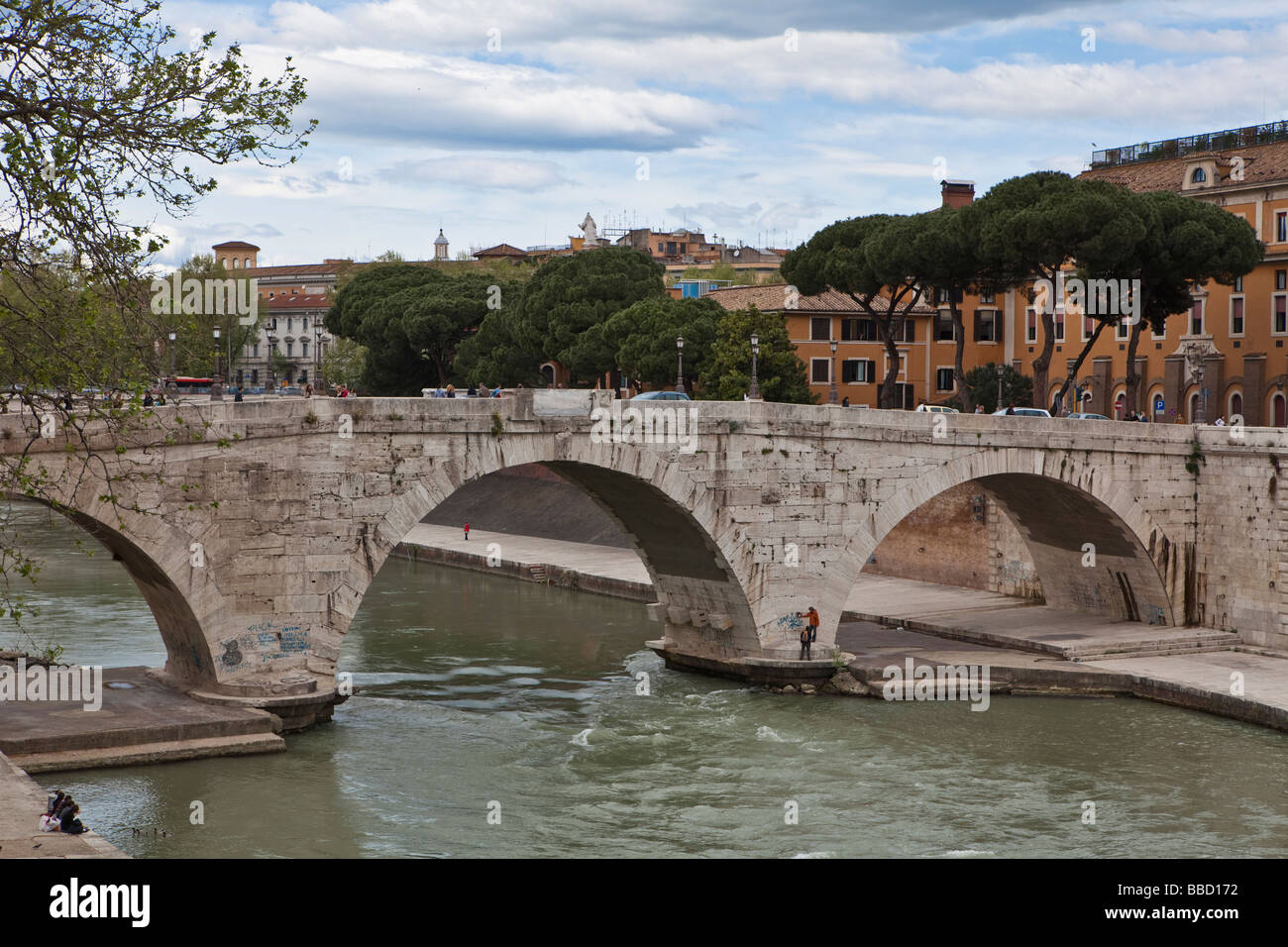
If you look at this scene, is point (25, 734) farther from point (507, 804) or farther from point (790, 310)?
point (790, 310)

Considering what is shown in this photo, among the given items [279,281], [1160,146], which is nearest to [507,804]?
[1160,146]

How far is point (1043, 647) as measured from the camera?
2816 centimetres

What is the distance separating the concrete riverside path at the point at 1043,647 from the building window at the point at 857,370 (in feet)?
56.2

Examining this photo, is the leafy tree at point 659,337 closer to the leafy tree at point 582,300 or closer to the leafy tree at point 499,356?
the leafy tree at point 582,300

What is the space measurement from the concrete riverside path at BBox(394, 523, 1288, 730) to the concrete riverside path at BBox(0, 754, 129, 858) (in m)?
14.3

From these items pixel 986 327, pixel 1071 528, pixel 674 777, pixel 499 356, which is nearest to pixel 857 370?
pixel 986 327

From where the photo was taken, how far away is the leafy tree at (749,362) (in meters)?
46.7

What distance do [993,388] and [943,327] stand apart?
376 cm

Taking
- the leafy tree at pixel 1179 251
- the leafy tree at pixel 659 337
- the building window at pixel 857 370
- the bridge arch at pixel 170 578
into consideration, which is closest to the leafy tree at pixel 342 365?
the leafy tree at pixel 659 337

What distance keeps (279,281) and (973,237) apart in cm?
7669

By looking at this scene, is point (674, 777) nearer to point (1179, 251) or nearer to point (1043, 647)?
point (1043, 647)

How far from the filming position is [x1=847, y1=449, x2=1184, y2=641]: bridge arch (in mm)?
26969

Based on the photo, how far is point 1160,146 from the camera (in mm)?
54938
